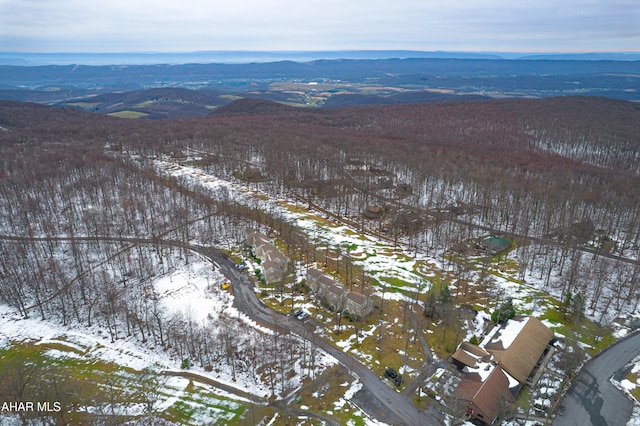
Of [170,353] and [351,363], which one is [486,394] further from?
[170,353]

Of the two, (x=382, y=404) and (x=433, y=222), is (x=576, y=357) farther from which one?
(x=433, y=222)

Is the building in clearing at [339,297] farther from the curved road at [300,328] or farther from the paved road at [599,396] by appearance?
the paved road at [599,396]

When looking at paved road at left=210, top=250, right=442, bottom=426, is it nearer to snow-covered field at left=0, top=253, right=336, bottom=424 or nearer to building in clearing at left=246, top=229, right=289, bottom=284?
snow-covered field at left=0, top=253, right=336, bottom=424

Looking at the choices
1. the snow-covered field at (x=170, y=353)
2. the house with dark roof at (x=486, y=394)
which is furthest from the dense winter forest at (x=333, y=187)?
the house with dark roof at (x=486, y=394)

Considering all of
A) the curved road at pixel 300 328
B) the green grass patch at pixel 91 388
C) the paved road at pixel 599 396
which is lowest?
the green grass patch at pixel 91 388

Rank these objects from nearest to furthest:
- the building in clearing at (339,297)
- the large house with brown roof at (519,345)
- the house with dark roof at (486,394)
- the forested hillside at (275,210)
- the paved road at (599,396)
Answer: the house with dark roof at (486,394) < the paved road at (599,396) < the large house with brown roof at (519,345) < the building in clearing at (339,297) < the forested hillside at (275,210)

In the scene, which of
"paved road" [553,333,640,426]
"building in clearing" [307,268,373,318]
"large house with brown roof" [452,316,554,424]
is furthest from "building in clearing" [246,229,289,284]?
"paved road" [553,333,640,426]
